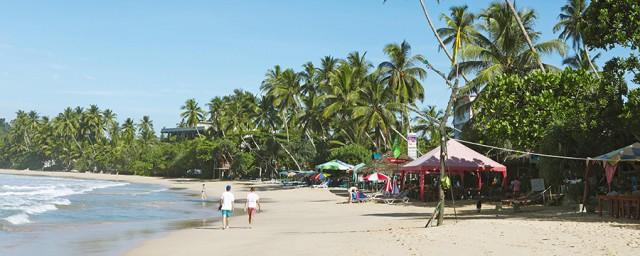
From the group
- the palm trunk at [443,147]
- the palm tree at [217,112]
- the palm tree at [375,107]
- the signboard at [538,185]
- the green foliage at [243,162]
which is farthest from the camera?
the palm tree at [217,112]

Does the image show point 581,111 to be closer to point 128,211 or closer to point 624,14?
point 624,14

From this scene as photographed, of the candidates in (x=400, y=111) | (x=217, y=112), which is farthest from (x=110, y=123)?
(x=400, y=111)

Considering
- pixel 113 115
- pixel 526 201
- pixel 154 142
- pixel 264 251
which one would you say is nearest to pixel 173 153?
pixel 154 142

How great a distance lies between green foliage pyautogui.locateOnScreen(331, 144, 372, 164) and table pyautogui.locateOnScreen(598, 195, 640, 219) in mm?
30962

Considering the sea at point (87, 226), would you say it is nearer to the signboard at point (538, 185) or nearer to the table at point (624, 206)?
the table at point (624, 206)

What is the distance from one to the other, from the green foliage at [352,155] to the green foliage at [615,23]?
31491 mm

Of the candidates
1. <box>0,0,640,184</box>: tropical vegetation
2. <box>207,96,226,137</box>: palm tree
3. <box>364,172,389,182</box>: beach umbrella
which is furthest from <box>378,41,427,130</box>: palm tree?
<box>207,96,226,137</box>: palm tree

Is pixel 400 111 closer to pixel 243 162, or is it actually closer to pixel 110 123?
pixel 243 162

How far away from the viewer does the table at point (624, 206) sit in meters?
14.8

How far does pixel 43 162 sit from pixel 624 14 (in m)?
125

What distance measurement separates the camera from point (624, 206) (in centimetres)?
1534

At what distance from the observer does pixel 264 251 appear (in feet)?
39.5

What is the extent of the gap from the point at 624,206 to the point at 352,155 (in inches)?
1250

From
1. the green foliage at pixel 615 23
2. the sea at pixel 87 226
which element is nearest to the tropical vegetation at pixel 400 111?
the green foliage at pixel 615 23
